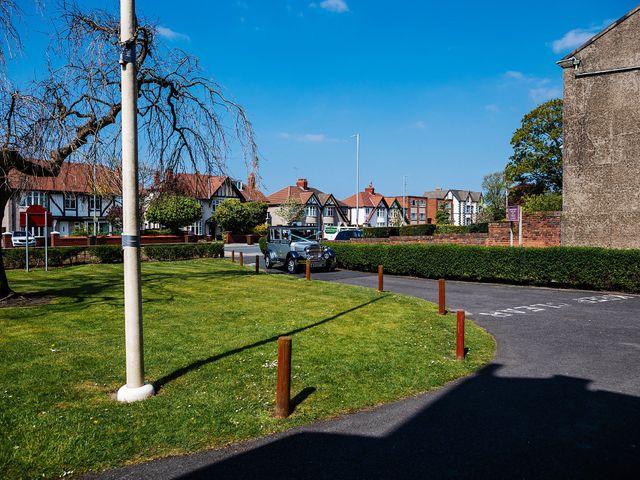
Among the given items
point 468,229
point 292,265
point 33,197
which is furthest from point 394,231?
point 33,197

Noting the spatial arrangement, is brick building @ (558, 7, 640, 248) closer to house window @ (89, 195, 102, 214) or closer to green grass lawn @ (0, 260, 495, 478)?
green grass lawn @ (0, 260, 495, 478)

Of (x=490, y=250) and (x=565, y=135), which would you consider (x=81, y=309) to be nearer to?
(x=490, y=250)

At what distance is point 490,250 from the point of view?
1784cm

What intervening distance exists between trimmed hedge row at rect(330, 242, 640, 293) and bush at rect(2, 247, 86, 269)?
16034 mm

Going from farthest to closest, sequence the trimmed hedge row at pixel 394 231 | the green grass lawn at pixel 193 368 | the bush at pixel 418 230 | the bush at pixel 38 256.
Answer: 1. the bush at pixel 418 230
2. the trimmed hedge row at pixel 394 231
3. the bush at pixel 38 256
4. the green grass lawn at pixel 193 368

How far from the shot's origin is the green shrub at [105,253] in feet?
86.5

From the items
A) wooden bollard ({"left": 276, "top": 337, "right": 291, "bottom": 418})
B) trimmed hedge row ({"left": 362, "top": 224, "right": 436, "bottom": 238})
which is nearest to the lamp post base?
wooden bollard ({"left": 276, "top": 337, "right": 291, "bottom": 418})

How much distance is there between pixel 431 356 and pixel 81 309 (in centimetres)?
836

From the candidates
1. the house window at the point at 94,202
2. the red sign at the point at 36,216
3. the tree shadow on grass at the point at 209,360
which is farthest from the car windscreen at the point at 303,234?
the tree shadow on grass at the point at 209,360

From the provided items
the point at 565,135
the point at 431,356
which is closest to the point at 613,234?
the point at 565,135

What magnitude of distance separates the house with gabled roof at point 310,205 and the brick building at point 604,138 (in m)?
51.9

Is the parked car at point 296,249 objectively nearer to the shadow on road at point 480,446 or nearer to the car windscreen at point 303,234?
the car windscreen at point 303,234

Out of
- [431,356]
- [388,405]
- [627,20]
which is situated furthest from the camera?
[627,20]

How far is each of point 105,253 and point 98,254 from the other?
37 centimetres
